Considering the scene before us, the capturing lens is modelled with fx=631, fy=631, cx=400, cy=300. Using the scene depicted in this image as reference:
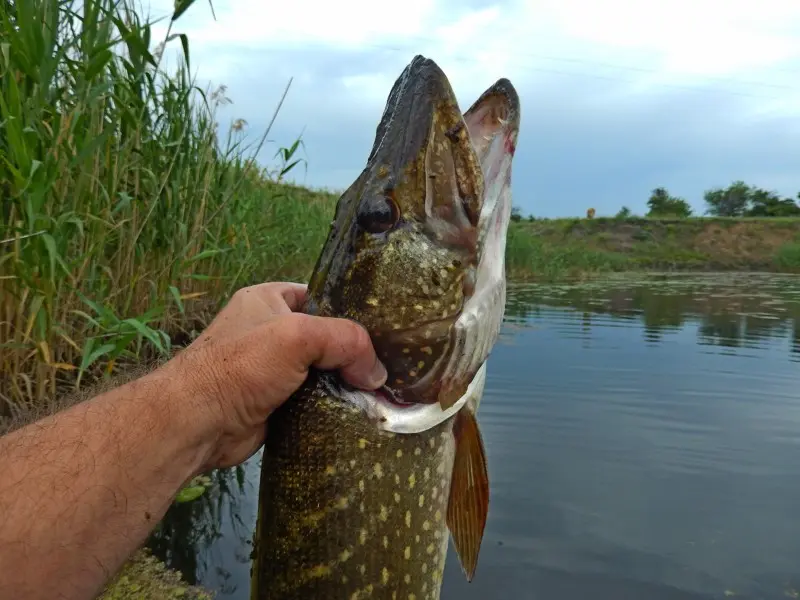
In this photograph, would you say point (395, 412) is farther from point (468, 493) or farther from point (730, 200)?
point (730, 200)

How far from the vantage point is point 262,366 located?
4.82 feet

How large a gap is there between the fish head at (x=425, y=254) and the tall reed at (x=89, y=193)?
55.8 inches

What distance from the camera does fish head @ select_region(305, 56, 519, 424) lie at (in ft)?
4.90

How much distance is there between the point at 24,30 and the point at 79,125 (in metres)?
0.45

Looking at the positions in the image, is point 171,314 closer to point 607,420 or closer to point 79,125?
point 79,125

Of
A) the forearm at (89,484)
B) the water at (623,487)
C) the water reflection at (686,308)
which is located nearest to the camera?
the forearm at (89,484)

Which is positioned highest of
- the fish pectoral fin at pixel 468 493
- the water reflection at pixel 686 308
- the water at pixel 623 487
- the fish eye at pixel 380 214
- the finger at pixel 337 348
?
the fish eye at pixel 380 214

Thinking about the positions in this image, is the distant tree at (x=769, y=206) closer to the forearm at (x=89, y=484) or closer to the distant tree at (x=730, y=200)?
the distant tree at (x=730, y=200)

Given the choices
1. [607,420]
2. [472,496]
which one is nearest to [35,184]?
[472,496]

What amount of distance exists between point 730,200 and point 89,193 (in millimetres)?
59800

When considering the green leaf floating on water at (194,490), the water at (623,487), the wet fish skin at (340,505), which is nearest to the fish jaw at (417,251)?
the wet fish skin at (340,505)

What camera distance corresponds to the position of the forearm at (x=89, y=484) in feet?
3.98

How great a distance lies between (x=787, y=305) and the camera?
11.2 metres

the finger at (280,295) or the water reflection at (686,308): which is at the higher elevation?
the finger at (280,295)
